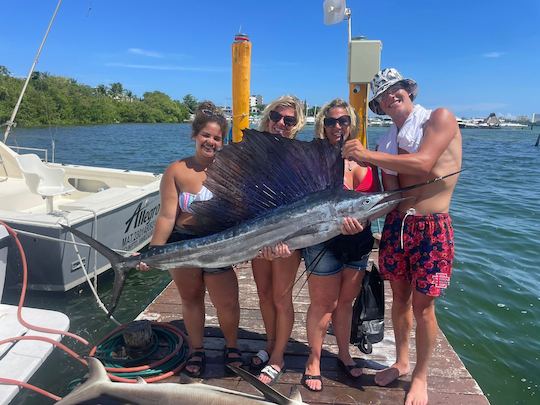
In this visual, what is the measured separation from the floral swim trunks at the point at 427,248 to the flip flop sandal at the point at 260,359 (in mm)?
929

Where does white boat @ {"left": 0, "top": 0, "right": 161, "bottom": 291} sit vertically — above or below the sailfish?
below

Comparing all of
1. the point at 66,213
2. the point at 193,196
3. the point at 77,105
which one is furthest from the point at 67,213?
the point at 77,105

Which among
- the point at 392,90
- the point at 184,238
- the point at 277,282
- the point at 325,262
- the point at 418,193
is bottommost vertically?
the point at 277,282

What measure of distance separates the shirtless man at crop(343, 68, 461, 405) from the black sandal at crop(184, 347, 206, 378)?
1070 millimetres

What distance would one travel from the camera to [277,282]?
2070 mm

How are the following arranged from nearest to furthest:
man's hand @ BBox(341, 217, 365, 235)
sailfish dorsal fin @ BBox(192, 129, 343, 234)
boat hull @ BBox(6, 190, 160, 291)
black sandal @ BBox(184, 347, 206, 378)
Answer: man's hand @ BBox(341, 217, 365, 235) < sailfish dorsal fin @ BBox(192, 129, 343, 234) < black sandal @ BBox(184, 347, 206, 378) < boat hull @ BBox(6, 190, 160, 291)

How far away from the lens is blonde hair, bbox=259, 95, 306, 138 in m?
2.02

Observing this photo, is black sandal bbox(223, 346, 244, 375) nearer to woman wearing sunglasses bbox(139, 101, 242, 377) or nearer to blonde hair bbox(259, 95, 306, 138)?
woman wearing sunglasses bbox(139, 101, 242, 377)

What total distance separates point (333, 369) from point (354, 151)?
4.29ft

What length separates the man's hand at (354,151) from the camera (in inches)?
67.1

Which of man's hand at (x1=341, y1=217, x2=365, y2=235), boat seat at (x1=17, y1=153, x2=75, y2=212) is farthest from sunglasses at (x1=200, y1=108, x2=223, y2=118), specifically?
boat seat at (x1=17, y1=153, x2=75, y2=212)

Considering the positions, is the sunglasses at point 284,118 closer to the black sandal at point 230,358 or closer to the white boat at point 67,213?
the black sandal at point 230,358

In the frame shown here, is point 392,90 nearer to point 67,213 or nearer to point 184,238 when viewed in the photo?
point 184,238

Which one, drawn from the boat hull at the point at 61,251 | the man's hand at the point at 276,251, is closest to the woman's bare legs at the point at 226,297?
the man's hand at the point at 276,251
